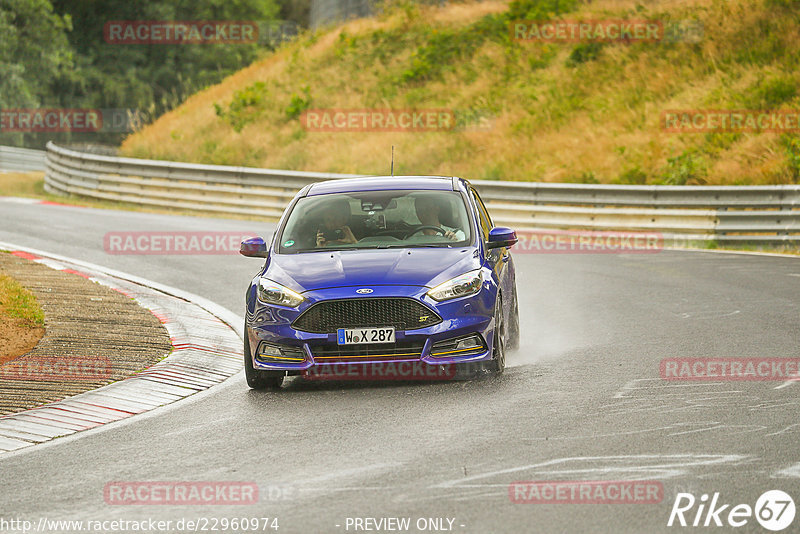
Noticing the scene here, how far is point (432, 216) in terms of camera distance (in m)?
9.98

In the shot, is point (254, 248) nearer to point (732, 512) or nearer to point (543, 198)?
point (732, 512)

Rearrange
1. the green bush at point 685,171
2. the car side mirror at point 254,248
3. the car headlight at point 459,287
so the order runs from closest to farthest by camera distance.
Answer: the car headlight at point 459,287, the car side mirror at point 254,248, the green bush at point 685,171

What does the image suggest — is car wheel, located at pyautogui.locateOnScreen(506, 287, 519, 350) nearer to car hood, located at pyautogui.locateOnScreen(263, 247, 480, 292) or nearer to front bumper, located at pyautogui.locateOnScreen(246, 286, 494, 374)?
car hood, located at pyautogui.locateOnScreen(263, 247, 480, 292)

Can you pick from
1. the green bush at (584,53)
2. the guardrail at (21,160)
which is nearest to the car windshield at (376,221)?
the green bush at (584,53)

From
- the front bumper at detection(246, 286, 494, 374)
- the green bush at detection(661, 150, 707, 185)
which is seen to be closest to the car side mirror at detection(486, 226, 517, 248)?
the front bumper at detection(246, 286, 494, 374)

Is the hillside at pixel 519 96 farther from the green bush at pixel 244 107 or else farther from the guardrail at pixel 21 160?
the guardrail at pixel 21 160

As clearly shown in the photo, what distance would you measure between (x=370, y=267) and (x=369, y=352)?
0.75 metres

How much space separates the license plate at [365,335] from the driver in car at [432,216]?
4.92 ft

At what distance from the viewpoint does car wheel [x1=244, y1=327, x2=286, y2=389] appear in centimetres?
887

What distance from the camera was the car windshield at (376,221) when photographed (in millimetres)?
Answer: 9688

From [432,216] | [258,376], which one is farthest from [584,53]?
[258,376]

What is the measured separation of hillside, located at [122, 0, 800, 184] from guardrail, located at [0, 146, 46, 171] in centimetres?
727

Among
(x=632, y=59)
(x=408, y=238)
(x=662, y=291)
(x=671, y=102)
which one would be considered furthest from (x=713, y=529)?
(x=632, y=59)

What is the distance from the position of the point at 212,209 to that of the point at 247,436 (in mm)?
19695
